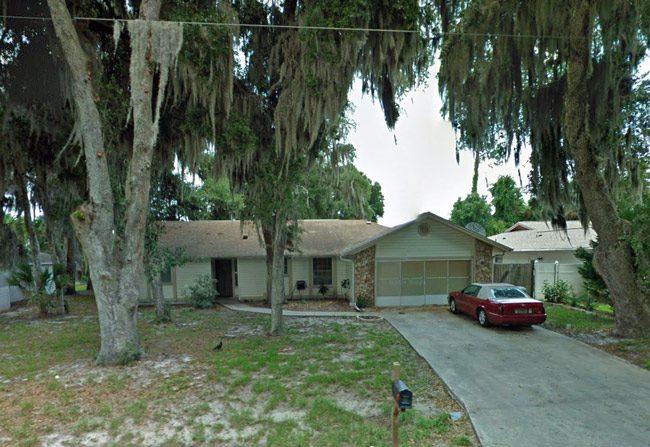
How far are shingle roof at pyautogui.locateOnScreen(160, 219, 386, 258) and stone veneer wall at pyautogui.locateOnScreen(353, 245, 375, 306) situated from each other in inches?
72.2

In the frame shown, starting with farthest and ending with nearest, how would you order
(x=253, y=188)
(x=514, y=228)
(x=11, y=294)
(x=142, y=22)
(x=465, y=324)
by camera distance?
(x=514, y=228) < (x=11, y=294) < (x=465, y=324) < (x=253, y=188) < (x=142, y=22)

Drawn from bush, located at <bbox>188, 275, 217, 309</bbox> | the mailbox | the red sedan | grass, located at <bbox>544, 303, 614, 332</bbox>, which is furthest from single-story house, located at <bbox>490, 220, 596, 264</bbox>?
the mailbox

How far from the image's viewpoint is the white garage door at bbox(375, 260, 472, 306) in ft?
46.7

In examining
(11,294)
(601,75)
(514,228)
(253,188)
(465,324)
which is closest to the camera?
(601,75)

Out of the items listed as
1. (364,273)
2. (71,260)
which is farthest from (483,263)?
(71,260)

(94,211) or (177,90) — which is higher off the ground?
(177,90)

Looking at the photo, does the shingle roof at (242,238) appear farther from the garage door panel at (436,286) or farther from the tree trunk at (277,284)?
the tree trunk at (277,284)

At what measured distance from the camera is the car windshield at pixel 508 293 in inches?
400

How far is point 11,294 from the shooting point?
1623 cm

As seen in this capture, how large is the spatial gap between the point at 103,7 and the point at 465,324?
521 inches

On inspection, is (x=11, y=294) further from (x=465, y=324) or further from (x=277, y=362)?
(x=465, y=324)

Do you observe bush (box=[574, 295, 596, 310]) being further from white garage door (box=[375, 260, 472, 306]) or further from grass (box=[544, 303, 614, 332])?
white garage door (box=[375, 260, 472, 306])

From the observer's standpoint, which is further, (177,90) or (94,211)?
(177,90)

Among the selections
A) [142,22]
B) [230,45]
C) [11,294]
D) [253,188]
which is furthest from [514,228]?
[11,294]
